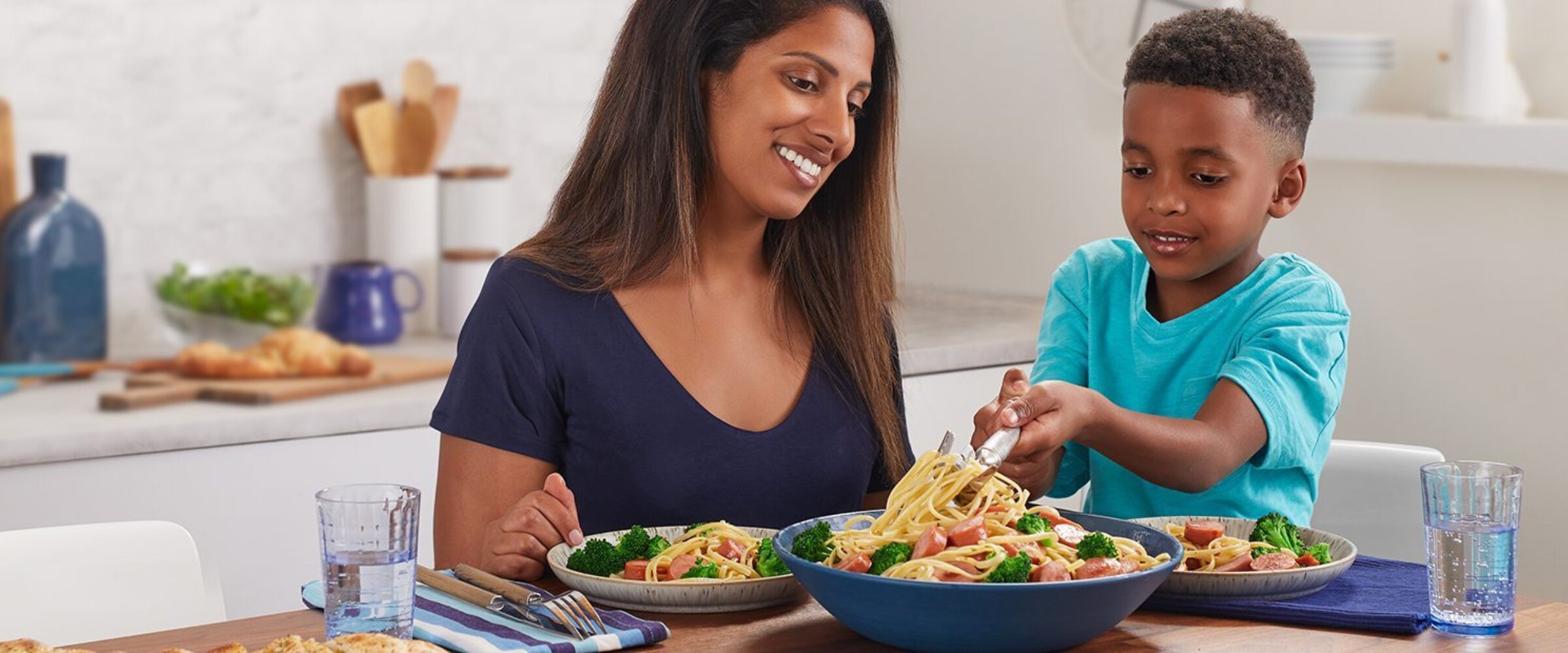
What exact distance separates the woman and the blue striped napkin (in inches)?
12.9

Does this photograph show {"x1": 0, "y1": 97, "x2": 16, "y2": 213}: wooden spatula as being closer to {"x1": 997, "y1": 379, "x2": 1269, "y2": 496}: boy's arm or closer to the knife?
the knife

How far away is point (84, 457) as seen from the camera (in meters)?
2.47

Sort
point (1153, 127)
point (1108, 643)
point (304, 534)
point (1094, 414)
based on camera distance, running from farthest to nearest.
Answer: point (304, 534)
point (1153, 127)
point (1094, 414)
point (1108, 643)

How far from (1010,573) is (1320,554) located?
37cm

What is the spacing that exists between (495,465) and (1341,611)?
0.83 meters

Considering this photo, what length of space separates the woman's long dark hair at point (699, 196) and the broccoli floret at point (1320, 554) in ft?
1.83

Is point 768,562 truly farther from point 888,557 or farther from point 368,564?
point 368,564

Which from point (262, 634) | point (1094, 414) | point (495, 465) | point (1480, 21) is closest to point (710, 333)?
point (495, 465)

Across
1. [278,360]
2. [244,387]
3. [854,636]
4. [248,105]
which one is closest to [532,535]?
[854,636]

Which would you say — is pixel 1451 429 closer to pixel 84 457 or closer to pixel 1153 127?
pixel 1153 127

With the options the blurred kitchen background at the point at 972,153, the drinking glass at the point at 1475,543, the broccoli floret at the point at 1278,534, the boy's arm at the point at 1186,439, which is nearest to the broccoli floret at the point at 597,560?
the boy's arm at the point at 1186,439

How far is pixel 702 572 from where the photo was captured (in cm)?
147

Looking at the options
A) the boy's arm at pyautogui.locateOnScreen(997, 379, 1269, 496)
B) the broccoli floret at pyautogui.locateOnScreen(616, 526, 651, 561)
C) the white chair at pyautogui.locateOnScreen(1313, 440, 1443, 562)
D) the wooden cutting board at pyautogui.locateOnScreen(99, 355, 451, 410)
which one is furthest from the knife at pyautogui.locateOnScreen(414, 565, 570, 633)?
the wooden cutting board at pyautogui.locateOnScreen(99, 355, 451, 410)

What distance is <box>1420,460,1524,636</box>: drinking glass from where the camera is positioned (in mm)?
1416
